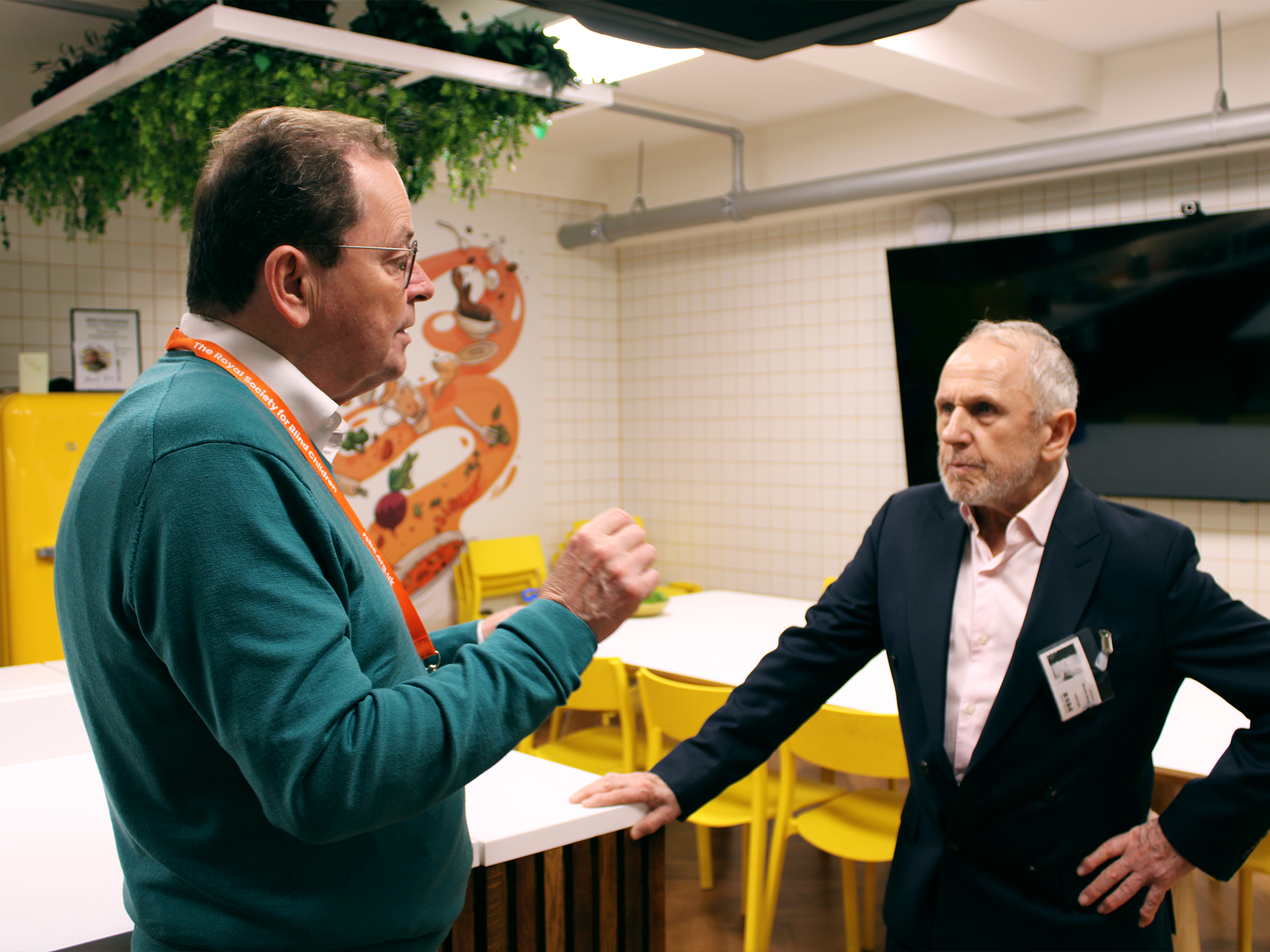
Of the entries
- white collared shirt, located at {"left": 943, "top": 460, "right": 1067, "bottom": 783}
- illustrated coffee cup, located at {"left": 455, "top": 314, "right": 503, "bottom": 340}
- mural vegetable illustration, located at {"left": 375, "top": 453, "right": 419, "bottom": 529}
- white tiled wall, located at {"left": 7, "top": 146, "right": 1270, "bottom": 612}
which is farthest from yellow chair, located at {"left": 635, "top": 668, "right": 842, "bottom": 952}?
illustrated coffee cup, located at {"left": 455, "top": 314, "right": 503, "bottom": 340}

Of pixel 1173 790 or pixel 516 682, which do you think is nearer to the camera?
pixel 516 682

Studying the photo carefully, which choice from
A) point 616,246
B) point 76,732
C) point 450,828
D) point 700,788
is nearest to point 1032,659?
point 700,788

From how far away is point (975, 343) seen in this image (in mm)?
1853

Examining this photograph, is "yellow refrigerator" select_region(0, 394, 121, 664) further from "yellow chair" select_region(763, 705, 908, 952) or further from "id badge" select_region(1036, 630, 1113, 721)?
"id badge" select_region(1036, 630, 1113, 721)

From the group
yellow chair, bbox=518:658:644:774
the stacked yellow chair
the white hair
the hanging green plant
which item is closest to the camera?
the white hair

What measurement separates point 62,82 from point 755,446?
12.7 ft

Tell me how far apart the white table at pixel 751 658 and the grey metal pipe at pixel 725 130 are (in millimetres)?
2417

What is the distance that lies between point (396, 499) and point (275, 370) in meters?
4.94

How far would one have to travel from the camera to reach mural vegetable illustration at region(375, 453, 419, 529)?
5781 mm

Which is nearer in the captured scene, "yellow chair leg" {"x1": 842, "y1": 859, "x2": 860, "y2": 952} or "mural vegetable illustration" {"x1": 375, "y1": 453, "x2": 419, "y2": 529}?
"yellow chair leg" {"x1": 842, "y1": 859, "x2": 860, "y2": 952}

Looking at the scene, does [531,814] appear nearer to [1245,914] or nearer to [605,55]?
[1245,914]

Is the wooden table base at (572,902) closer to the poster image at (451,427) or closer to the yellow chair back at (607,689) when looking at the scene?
the yellow chair back at (607,689)

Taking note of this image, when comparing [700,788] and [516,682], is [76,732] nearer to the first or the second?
[700,788]

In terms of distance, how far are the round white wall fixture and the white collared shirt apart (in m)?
3.65
